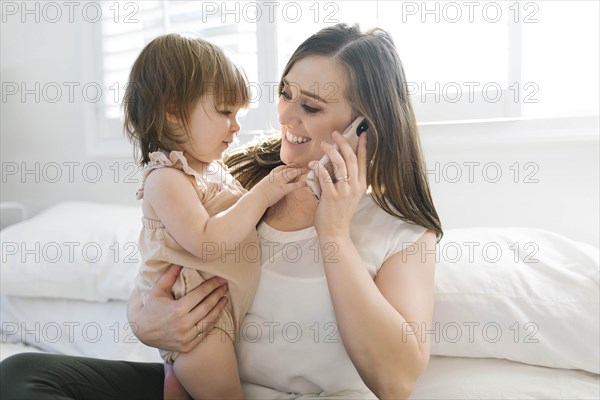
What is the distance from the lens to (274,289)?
44.3 inches

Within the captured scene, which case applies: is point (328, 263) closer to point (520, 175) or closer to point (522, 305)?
point (522, 305)

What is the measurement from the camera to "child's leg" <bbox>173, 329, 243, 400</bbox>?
1.07m

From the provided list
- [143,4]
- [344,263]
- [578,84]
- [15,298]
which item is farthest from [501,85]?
[15,298]

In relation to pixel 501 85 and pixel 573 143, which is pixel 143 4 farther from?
pixel 573 143

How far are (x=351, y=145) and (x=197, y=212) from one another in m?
0.30

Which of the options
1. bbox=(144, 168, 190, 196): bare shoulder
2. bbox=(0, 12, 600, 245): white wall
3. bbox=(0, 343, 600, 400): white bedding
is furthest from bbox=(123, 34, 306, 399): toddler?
bbox=(0, 12, 600, 245): white wall

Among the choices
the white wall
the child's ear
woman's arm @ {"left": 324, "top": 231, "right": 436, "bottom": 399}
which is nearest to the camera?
woman's arm @ {"left": 324, "top": 231, "right": 436, "bottom": 399}

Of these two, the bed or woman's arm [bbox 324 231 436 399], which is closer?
woman's arm [bbox 324 231 436 399]

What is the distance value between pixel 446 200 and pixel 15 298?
1.20m

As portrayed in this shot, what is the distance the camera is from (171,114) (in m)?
1.12

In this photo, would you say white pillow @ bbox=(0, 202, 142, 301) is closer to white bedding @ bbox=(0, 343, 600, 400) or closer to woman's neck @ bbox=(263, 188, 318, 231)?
woman's neck @ bbox=(263, 188, 318, 231)

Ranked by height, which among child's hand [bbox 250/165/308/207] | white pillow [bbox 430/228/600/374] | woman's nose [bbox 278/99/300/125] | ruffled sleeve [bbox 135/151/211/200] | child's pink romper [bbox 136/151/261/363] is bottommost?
white pillow [bbox 430/228/600/374]

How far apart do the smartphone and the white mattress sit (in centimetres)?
44

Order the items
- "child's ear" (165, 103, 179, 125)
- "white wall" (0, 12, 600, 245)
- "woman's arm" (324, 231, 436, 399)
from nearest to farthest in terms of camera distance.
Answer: "woman's arm" (324, 231, 436, 399) < "child's ear" (165, 103, 179, 125) < "white wall" (0, 12, 600, 245)
